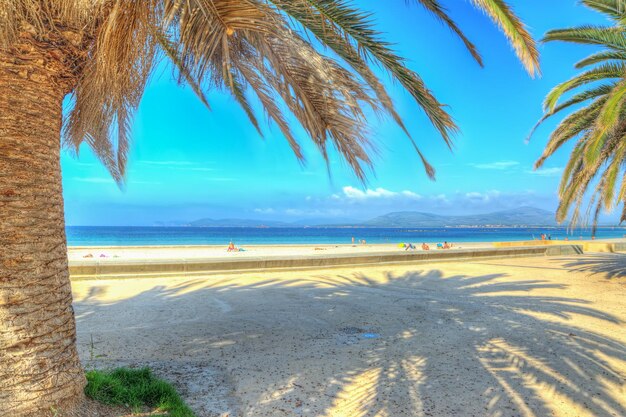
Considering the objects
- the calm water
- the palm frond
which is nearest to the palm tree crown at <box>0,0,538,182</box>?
the palm frond

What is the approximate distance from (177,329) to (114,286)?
3.83 metres

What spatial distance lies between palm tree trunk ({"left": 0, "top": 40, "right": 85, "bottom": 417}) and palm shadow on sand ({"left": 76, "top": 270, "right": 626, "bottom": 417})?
152 centimetres

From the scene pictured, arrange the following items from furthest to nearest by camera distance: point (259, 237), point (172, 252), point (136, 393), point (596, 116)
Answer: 1. point (259, 237)
2. point (172, 252)
3. point (596, 116)
4. point (136, 393)

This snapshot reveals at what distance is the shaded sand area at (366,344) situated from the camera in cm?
344

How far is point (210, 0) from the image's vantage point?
8.60ft

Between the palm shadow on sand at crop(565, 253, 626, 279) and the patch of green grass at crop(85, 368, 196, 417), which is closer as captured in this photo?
the patch of green grass at crop(85, 368, 196, 417)

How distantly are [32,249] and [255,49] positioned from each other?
2252mm

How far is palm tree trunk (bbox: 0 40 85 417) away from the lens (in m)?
2.38

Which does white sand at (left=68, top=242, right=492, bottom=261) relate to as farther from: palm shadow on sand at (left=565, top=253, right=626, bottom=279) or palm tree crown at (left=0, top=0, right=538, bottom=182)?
palm tree crown at (left=0, top=0, right=538, bottom=182)

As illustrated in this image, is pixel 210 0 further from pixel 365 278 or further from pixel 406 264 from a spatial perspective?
pixel 406 264

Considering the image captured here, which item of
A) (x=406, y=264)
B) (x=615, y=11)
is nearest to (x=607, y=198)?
(x=615, y=11)

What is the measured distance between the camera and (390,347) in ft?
15.8

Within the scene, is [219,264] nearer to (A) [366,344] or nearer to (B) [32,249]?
(A) [366,344]

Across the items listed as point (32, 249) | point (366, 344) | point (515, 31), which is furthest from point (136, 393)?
point (515, 31)
